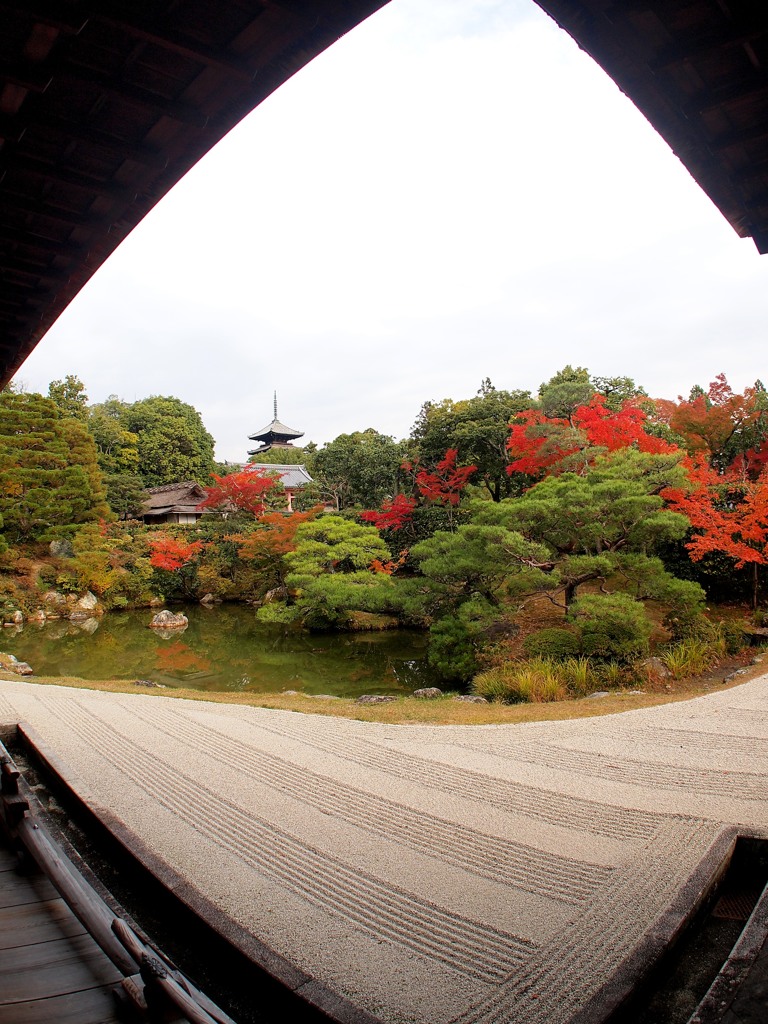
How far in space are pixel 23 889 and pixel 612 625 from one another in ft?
24.5

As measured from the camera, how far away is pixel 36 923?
2041 mm

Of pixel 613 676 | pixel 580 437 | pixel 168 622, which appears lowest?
pixel 168 622

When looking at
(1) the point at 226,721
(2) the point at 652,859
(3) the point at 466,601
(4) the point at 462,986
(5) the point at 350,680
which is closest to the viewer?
(4) the point at 462,986

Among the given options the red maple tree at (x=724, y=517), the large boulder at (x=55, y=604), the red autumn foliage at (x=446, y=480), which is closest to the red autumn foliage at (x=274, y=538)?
the red autumn foliage at (x=446, y=480)

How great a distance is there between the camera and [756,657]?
348 inches

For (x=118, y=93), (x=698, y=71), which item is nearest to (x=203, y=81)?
(x=118, y=93)

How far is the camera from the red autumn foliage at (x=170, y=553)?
18.3 metres

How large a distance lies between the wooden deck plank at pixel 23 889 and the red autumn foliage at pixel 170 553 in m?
16.7

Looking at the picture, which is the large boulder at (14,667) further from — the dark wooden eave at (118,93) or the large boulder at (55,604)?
the dark wooden eave at (118,93)

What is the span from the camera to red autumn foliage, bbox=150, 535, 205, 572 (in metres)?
18.3

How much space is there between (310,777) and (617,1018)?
2907 mm

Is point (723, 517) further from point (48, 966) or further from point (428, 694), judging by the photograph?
point (48, 966)

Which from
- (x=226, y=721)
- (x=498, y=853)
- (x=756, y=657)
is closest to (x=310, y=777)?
(x=498, y=853)

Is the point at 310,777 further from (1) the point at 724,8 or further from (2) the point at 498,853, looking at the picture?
(1) the point at 724,8
